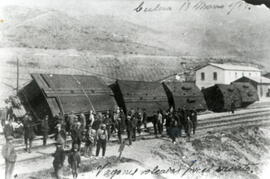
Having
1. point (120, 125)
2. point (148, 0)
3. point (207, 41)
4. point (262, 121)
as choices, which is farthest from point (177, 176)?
point (207, 41)

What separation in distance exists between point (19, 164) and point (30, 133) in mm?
1630

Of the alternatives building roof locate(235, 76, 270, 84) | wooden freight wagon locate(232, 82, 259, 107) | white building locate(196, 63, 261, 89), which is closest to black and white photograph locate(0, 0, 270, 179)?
wooden freight wagon locate(232, 82, 259, 107)

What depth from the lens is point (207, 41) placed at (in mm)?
18859

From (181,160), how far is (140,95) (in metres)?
5.37

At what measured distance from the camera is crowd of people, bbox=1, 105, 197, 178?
9.11m

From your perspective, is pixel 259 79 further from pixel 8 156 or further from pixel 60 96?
pixel 8 156

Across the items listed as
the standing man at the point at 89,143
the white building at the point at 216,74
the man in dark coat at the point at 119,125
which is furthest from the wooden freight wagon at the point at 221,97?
the standing man at the point at 89,143

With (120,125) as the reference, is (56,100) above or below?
above

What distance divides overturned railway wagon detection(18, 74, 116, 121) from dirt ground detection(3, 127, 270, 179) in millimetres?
2111

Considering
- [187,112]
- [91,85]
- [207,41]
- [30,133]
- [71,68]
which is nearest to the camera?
[30,133]

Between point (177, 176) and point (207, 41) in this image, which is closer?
point (177, 176)

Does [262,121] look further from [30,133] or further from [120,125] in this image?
[30,133]
